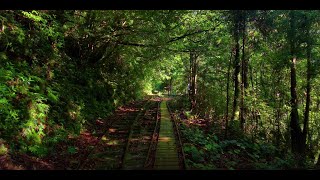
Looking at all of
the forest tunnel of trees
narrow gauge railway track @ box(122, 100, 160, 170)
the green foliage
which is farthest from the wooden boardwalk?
the forest tunnel of trees

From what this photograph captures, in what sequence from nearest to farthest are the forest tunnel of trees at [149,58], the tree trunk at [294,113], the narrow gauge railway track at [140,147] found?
the narrow gauge railway track at [140,147] → the forest tunnel of trees at [149,58] → the tree trunk at [294,113]

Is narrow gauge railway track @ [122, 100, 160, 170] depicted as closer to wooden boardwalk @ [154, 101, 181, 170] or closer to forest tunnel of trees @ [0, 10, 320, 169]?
wooden boardwalk @ [154, 101, 181, 170]

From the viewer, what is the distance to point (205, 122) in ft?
60.7

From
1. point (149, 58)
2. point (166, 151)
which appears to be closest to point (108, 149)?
point (166, 151)

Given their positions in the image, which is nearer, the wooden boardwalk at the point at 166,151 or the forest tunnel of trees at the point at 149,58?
the wooden boardwalk at the point at 166,151

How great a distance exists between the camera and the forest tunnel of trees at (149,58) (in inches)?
360

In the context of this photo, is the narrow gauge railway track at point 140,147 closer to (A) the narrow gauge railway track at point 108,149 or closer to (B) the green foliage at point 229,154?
(A) the narrow gauge railway track at point 108,149

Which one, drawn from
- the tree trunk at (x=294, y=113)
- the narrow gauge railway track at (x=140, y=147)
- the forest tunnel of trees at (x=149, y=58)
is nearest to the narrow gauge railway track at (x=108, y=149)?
the narrow gauge railway track at (x=140, y=147)

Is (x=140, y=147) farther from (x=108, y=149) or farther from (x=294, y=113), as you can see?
(x=294, y=113)

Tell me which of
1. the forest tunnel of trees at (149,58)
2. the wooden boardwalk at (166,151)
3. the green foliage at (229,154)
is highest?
the forest tunnel of trees at (149,58)

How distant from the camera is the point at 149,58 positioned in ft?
70.0
